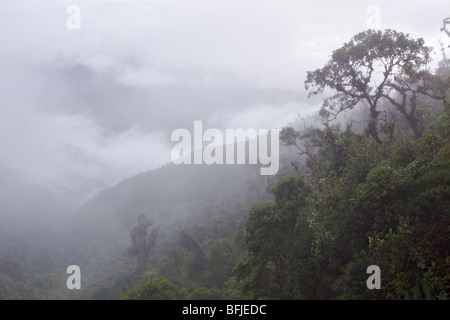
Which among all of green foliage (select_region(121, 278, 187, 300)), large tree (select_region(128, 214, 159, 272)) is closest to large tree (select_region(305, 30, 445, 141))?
green foliage (select_region(121, 278, 187, 300))

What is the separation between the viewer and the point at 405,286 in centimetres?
730

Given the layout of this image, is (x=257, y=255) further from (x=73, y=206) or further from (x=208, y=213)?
(x=73, y=206)

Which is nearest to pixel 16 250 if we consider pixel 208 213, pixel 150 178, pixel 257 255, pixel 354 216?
pixel 208 213

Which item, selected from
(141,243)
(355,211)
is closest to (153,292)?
(355,211)

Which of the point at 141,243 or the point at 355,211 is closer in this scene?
the point at 355,211

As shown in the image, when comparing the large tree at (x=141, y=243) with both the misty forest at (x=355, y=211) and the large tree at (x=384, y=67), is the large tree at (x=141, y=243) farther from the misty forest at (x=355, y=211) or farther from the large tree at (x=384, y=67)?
the large tree at (x=384, y=67)

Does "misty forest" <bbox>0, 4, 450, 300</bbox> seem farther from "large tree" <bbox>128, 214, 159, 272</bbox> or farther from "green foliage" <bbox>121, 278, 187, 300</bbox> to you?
"large tree" <bbox>128, 214, 159, 272</bbox>

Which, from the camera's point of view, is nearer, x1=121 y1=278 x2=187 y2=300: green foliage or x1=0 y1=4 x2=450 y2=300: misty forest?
x1=0 y1=4 x2=450 y2=300: misty forest

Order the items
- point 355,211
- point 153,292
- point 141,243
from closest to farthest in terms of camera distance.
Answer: point 355,211 → point 153,292 → point 141,243

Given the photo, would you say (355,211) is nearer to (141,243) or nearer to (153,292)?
(153,292)

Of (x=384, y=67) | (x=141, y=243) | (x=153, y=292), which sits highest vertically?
(x=384, y=67)

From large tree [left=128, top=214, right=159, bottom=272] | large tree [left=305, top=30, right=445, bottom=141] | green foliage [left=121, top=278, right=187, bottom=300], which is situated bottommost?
green foliage [left=121, top=278, right=187, bottom=300]

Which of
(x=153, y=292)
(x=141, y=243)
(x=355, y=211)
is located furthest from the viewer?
(x=141, y=243)

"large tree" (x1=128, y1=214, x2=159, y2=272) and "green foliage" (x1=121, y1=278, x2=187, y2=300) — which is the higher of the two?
"large tree" (x1=128, y1=214, x2=159, y2=272)
